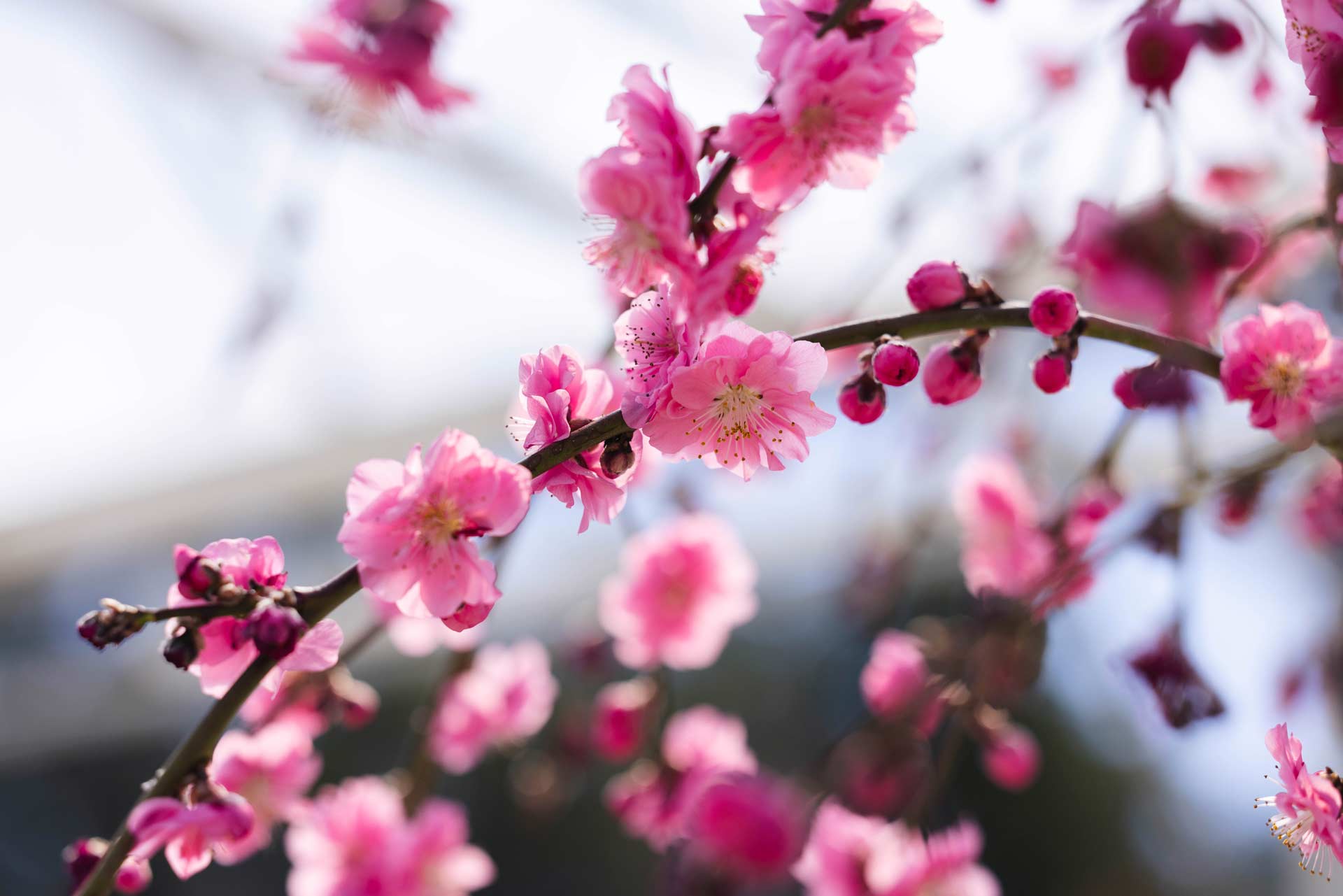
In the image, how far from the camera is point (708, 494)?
65.9 inches

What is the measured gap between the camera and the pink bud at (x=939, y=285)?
575 millimetres

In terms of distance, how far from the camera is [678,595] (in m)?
1.50

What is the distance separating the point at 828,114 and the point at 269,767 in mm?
879

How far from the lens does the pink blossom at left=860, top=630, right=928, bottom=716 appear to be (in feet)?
4.24

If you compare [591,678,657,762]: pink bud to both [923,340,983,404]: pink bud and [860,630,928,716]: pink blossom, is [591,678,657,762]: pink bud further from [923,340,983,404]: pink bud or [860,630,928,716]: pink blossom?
[923,340,983,404]: pink bud

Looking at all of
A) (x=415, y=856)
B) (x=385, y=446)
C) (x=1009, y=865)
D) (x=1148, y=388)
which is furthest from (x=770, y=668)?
(x=1148, y=388)

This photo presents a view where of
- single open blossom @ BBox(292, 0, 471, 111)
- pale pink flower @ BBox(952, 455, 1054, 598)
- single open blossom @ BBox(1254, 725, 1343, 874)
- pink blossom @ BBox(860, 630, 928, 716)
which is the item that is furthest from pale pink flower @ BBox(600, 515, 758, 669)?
single open blossom @ BBox(1254, 725, 1343, 874)

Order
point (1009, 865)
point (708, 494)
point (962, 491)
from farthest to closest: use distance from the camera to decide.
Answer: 1. point (1009, 865)
2. point (708, 494)
3. point (962, 491)

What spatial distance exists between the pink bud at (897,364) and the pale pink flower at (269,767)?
79 centimetres

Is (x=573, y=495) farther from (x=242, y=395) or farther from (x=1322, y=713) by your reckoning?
(x=1322, y=713)

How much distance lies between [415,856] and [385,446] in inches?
78.4

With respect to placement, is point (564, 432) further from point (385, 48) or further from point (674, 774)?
point (674, 774)

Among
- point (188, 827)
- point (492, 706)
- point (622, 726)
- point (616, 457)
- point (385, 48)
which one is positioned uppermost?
point (385, 48)

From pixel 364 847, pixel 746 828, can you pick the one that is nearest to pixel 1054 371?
pixel 746 828
